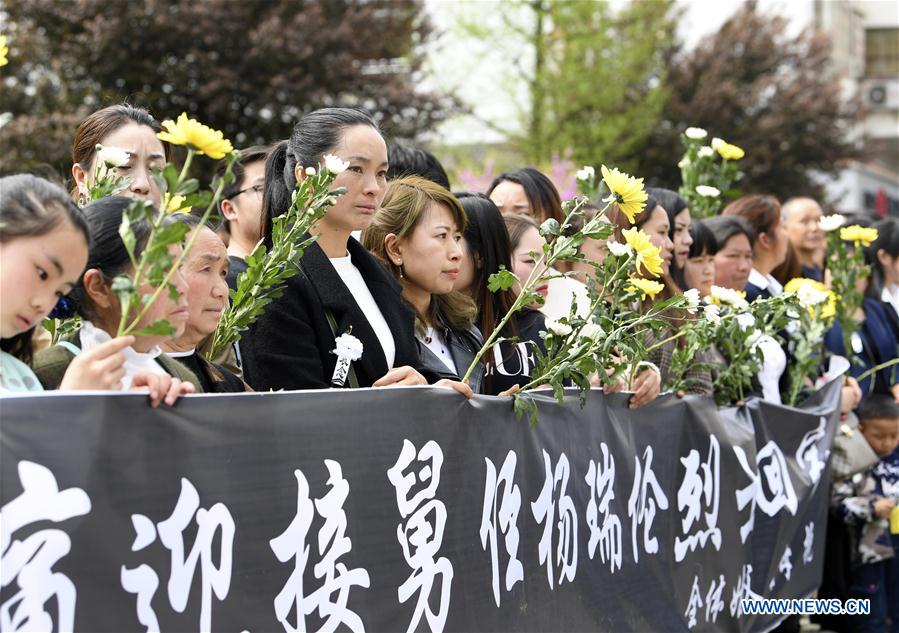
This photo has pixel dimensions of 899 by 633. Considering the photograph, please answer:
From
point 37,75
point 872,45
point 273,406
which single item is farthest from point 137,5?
point 872,45

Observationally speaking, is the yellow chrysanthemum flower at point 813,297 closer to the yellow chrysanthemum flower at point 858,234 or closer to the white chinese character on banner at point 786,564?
the yellow chrysanthemum flower at point 858,234

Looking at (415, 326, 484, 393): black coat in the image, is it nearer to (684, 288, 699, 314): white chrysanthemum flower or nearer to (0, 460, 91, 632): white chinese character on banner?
(684, 288, 699, 314): white chrysanthemum flower

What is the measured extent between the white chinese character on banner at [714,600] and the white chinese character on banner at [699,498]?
15cm

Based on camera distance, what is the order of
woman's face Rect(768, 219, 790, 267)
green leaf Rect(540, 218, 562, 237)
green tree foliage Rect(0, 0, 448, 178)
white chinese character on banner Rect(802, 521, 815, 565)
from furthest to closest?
green tree foliage Rect(0, 0, 448, 178)
woman's face Rect(768, 219, 790, 267)
white chinese character on banner Rect(802, 521, 815, 565)
green leaf Rect(540, 218, 562, 237)

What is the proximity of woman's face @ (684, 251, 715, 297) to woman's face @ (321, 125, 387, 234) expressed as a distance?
2926 mm

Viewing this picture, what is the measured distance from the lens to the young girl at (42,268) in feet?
8.70

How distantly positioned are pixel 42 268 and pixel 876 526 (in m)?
5.64

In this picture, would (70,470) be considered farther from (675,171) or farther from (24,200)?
(675,171)

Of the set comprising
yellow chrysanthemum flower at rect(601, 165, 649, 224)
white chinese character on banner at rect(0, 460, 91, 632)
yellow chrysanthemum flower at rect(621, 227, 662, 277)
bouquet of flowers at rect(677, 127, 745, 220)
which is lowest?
white chinese character on banner at rect(0, 460, 91, 632)

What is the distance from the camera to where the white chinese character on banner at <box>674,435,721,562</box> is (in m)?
5.37

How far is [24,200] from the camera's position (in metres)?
2.69

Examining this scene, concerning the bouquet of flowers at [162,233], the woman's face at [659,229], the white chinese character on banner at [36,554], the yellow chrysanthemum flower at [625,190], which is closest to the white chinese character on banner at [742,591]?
the woman's face at [659,229]

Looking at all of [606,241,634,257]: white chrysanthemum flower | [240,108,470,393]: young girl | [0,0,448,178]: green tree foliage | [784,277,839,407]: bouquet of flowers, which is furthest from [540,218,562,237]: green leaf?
[0,0,448,178]: green tree foliage

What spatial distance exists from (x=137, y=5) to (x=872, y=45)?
34156 mm
